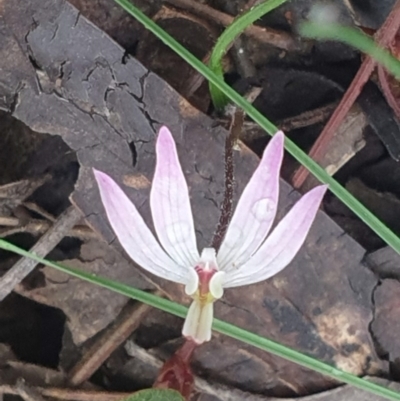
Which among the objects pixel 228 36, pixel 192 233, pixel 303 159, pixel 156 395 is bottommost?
pixel 156 395

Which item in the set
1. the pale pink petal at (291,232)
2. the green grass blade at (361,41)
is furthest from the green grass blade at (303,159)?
the green grass blade at (361,41)

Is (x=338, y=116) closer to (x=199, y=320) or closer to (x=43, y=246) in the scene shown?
(x=199, y=320)

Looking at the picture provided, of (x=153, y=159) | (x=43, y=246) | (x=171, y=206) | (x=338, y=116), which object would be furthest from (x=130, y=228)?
(x=338, y=116)

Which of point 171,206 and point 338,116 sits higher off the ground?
point 338,116

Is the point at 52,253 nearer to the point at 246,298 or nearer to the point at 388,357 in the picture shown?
the point at 246,298

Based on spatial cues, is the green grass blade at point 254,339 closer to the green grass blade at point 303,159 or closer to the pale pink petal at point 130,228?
the pale pink petal at point 130,228

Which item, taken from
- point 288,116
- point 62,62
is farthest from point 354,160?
point 62,62

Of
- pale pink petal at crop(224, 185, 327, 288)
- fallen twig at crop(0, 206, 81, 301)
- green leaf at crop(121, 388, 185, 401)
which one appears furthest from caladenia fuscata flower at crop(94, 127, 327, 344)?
fallen twig at crop(0, 206, 81, 301)

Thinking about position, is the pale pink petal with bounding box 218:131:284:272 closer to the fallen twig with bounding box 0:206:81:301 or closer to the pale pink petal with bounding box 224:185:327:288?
the pale pink petal with bounding box 224:185:327:288
